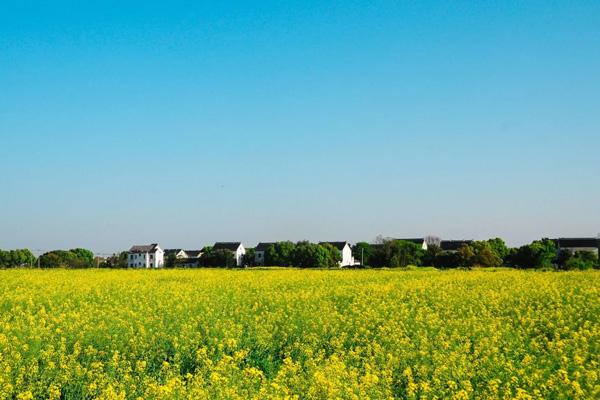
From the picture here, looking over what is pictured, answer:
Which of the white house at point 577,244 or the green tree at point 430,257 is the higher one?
the white house at point 577,244

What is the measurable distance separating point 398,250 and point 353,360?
7759cm

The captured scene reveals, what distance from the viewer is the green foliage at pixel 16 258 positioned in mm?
115688

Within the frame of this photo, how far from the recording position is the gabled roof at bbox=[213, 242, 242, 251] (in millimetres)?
139375

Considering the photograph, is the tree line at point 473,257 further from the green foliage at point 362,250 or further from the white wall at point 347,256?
the white wall at point 347,256

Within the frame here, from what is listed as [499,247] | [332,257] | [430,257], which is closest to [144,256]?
[332,257]

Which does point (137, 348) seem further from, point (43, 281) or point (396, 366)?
point (43, 281)

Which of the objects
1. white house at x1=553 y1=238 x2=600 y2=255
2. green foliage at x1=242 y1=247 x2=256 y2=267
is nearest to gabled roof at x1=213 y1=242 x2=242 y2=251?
green foliage at x1=242 y1=247 x2=256 y2=267

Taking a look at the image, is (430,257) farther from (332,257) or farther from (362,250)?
(362,250)

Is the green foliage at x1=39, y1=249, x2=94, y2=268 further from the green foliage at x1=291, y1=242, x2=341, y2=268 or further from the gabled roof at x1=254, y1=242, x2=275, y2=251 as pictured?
the gabled roof at x1=254, y1=242, x2=275, y2=251

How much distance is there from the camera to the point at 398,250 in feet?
289

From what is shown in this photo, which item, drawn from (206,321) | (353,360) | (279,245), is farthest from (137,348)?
(279,245)

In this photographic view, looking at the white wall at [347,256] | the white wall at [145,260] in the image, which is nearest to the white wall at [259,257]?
the white wall at [347,256]

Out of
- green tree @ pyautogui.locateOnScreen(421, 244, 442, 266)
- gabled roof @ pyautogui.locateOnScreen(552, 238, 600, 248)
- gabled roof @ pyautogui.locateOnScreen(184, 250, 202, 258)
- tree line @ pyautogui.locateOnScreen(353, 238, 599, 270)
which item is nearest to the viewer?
tree line @ pyautogui.locateOnScreen(353, 238, 599, 270)

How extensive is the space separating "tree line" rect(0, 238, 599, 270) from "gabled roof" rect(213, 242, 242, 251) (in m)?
2.43
